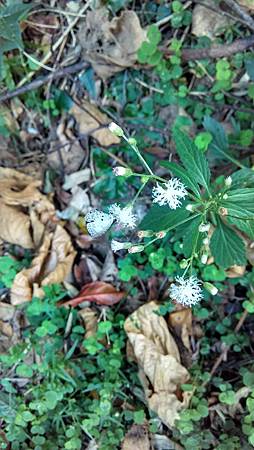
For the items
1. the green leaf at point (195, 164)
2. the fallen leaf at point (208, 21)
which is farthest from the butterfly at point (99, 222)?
the fallen leaf at point (208, 21)

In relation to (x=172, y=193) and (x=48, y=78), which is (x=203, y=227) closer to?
(x=172, y=193)

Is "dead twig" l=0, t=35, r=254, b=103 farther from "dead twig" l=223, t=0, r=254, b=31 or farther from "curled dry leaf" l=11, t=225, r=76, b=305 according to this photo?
"curled dry leaf" l=11, t=225, r=76, b=305

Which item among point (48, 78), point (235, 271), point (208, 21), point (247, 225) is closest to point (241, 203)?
point (247, 225)

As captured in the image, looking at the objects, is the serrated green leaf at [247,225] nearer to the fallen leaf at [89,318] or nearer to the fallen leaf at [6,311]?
the fallen leaf at [89,318]

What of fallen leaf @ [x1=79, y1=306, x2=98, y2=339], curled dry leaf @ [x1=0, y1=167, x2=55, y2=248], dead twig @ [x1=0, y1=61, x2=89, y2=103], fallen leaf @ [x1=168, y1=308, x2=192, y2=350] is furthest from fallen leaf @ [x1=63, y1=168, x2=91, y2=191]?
fallen leaf @ [x1=168, y1=308, x2=192, y2=350]

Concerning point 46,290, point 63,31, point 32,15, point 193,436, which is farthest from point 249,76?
point 193,436
